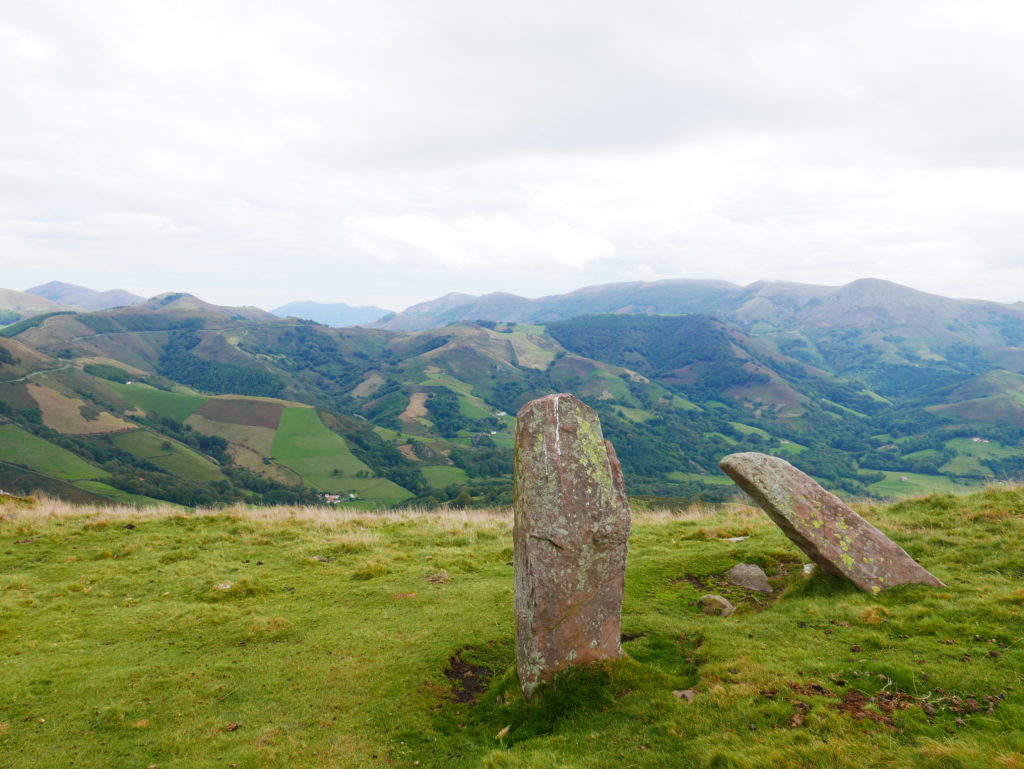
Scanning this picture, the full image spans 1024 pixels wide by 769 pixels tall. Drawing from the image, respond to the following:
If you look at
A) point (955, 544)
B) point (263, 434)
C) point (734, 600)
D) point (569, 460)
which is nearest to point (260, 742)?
point (569, 460)

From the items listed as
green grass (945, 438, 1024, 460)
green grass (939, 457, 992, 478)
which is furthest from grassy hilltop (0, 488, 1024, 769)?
green grass (945, 438, 1024, 460)

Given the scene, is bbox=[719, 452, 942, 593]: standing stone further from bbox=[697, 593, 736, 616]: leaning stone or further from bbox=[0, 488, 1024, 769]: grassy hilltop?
bbox=[697, 593, 736, 616]: leaning stone

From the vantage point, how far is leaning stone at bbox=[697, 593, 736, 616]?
36.9 ft

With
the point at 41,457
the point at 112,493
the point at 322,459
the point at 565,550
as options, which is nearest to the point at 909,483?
the point at 322,459

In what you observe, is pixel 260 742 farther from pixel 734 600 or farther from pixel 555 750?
pixel 734 600

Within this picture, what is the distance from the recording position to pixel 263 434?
504 ft

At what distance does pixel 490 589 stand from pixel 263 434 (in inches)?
6210

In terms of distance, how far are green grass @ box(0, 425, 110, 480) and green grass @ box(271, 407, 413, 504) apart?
41.2 meters

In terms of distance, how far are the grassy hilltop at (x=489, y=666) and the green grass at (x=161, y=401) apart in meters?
176

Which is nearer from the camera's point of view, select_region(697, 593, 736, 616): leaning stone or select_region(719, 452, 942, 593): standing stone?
select_region(719, 452, 942, 593): standing stone

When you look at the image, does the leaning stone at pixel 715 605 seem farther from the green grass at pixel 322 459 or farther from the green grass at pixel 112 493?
the green grass at pixel 322 459

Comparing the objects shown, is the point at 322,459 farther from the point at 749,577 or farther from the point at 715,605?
the point at 715,605

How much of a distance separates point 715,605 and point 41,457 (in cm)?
13739

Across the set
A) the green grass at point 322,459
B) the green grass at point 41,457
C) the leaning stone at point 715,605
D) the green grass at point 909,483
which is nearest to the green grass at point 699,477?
the green grass at point 909,483
